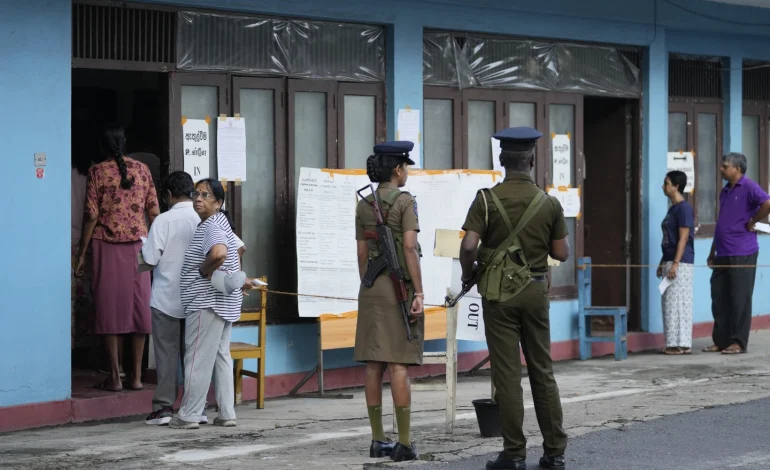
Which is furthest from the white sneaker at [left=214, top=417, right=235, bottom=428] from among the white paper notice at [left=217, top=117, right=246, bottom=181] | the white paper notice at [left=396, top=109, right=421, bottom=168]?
the white paper notice at [left=396, top=109, right=421, bottom=168]

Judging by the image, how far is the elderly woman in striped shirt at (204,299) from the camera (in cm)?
930

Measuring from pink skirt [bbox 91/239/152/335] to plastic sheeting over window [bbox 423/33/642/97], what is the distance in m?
3.59

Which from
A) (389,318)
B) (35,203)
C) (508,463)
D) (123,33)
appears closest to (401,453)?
(508,463)

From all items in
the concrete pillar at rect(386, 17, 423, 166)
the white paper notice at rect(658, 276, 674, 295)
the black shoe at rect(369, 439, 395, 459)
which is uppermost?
the concrete pillar at rect(386, 17, 423, 166)

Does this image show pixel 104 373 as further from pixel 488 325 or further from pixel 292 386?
pixel 488 325

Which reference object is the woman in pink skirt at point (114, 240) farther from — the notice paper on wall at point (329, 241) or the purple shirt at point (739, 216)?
the purple shirt at point (739, 216)

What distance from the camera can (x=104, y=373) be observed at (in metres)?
11.7

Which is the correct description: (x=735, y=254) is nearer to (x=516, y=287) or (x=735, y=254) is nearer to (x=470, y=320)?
(x=470, y=320)

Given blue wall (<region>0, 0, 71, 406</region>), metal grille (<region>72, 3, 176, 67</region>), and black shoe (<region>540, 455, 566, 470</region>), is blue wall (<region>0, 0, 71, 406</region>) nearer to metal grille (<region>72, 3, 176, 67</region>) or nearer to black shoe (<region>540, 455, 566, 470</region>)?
metal grille (<region>72, 3, 176, 67</region>)

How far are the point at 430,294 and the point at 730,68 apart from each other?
20.1 ft

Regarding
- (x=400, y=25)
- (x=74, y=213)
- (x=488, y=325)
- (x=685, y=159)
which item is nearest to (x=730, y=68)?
(x=685, y=159)

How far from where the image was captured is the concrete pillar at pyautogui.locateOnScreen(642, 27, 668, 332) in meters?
14.5

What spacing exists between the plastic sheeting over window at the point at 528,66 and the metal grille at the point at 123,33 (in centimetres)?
289

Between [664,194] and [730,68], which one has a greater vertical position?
[730,68]
